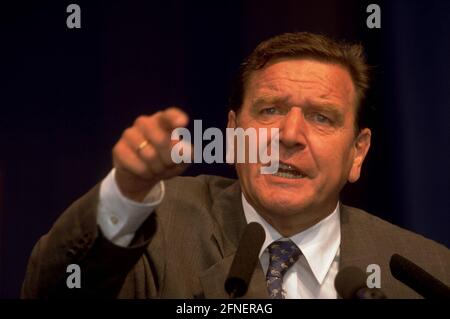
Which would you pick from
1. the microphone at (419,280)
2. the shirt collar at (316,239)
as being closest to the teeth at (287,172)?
the shirt collar at (316,239)

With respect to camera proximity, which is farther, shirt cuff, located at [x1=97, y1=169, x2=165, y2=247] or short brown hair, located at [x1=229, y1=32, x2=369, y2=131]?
short brown hair, located at [x1=229, y1=32, x2=369, y2=131]

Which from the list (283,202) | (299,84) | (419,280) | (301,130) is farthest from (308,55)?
(419,280)

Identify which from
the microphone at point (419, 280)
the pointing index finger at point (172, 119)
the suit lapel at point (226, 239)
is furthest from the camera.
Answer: the suit lapel at point (226, 239)

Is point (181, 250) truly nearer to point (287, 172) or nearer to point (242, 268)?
point (287, 172)

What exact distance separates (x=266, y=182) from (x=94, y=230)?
1.58ft

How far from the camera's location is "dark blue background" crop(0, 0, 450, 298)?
1.65m

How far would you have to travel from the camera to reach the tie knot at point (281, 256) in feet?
→ 4.25

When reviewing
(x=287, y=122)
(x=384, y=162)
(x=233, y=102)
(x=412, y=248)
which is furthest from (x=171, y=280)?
(x=384, y=162)

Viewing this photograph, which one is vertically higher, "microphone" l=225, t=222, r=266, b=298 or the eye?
the eye

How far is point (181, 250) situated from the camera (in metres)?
1.30

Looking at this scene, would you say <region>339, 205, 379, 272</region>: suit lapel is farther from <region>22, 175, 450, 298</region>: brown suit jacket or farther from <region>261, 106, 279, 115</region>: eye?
<region>261, 106, 279, 115</region>: eye

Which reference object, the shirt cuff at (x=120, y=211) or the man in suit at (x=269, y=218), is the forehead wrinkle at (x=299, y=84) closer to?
the man in suit at (x=269, y=218)

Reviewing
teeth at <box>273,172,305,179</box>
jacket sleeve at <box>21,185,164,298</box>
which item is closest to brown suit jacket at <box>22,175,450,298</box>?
jacket sleeve at <box>21,185,164,298</box>

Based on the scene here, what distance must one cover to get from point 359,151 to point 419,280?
2.21ft
